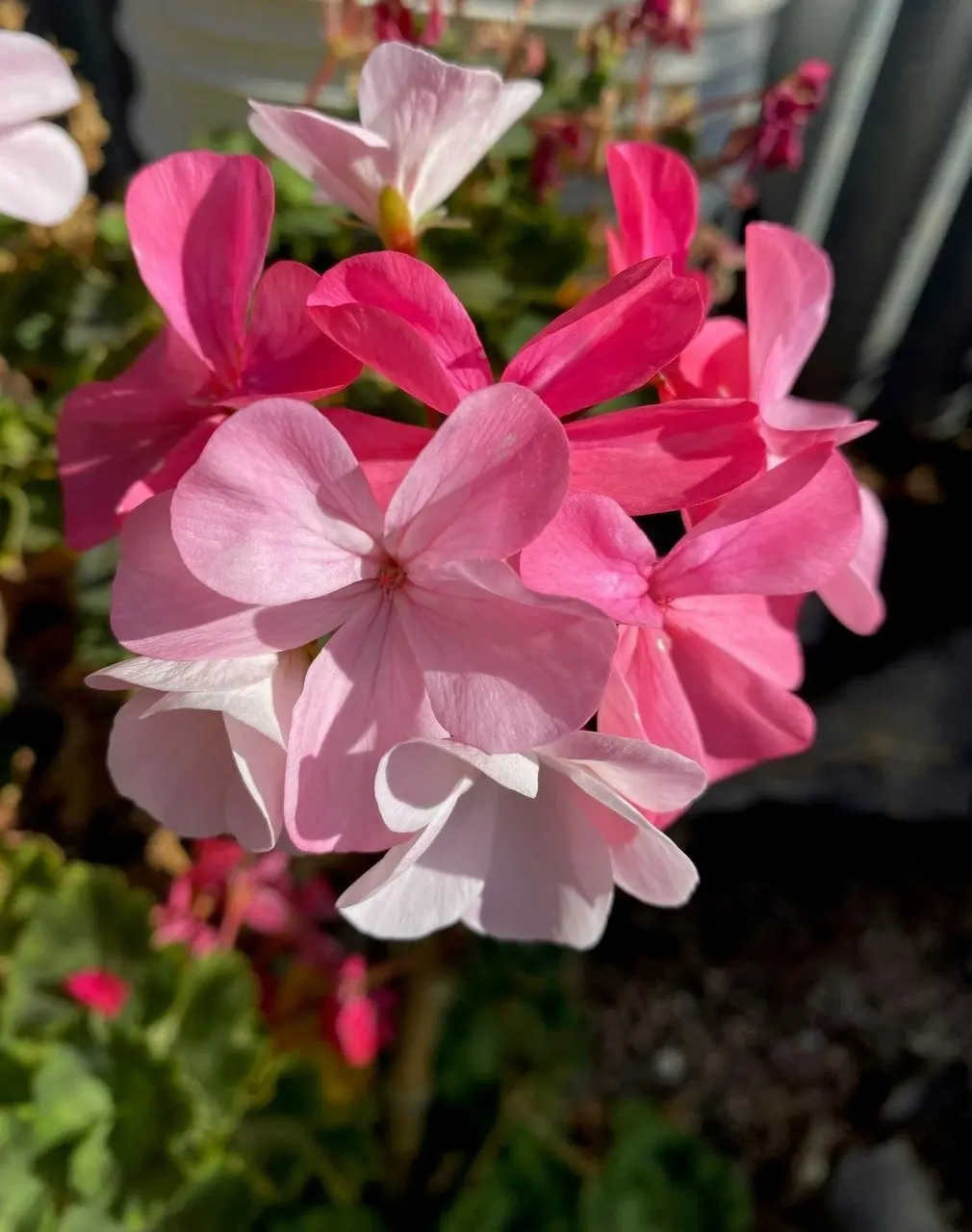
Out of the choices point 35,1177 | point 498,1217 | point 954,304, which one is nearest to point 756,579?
point 35,1177

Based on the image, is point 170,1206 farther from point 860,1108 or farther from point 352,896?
point 860,1108

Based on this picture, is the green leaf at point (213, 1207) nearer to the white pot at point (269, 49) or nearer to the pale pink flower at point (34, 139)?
the pale pink flower at point (34, 139)

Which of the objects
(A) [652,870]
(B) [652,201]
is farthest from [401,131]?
(A) [652,870]

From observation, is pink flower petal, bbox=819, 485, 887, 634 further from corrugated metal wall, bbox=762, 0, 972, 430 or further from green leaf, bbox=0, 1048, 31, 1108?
corrugated metal wall, bbox=762, 0, 972, 430

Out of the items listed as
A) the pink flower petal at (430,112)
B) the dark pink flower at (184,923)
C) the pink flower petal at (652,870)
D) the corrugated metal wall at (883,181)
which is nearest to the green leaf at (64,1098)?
the dark pink flower at (184,923)

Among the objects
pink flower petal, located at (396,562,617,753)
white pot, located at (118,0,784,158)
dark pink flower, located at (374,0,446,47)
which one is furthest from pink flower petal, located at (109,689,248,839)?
white pot, located at (118,0,784,158)

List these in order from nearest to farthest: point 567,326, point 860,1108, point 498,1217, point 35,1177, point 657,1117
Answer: point 567,326 → point 35,1177 → point 498,1217 → point 657,1117 → point 860,1108

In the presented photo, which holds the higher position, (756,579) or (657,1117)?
(756,579)
